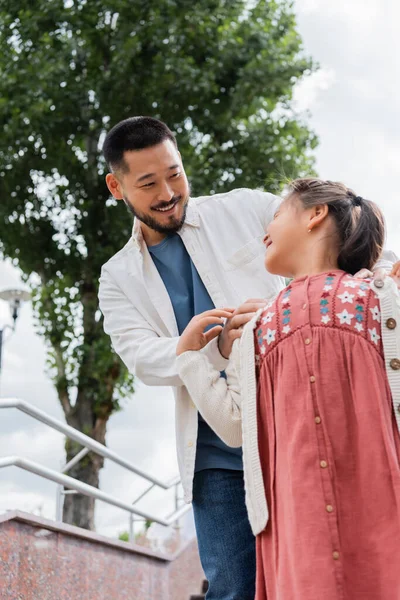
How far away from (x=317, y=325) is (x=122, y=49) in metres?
9.22

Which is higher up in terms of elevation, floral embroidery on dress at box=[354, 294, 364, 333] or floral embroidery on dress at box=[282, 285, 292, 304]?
floral embroidery on dress at box=[282, 285, 292, 304]

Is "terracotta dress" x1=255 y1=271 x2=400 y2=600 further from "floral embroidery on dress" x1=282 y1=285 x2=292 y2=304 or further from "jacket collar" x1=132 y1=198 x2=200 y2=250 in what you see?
"jacket collar" x1=132 y1=198 x2=200 y2=250

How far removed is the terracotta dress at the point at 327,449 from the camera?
1.80m

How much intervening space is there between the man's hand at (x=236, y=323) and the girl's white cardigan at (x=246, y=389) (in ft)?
0.20

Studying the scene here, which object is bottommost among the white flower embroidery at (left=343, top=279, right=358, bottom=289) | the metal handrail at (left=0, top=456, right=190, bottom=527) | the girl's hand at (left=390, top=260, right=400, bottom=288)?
the white flower embroidery at (left=343, top=279, right=358, bottom=289)

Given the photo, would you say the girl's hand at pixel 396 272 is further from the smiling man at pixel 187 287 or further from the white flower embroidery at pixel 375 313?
the smiling man at pixel 187 287

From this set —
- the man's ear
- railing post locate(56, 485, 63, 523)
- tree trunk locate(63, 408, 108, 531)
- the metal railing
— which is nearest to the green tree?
tree trunk locate(63, 408, 108, 531)

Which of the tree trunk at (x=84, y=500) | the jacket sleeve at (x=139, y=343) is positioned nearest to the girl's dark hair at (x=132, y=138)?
the jacket sleeve at (x=139, y=343)

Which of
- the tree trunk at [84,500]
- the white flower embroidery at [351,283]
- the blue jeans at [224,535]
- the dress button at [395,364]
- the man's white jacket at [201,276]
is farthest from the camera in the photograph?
the tree trunk at [84,500]

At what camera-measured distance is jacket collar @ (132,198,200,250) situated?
2965mm

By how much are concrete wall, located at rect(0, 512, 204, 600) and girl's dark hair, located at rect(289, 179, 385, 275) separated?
2809 millimetres

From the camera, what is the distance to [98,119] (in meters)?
10.8

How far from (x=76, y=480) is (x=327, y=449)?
357cm

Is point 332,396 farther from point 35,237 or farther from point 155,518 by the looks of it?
point 35,237
